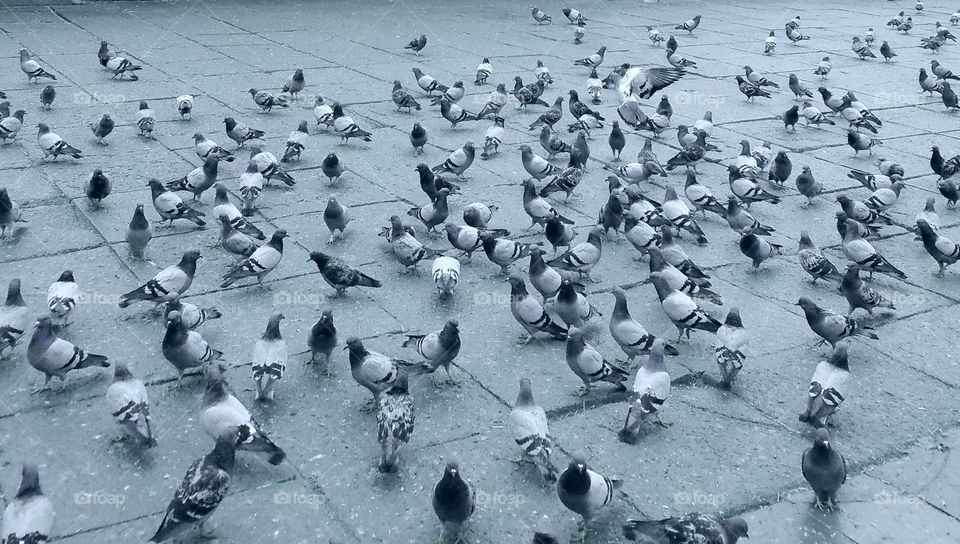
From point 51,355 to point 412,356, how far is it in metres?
2.06

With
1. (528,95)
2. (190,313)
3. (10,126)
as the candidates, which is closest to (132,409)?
(190,313)

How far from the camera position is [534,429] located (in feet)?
13.9

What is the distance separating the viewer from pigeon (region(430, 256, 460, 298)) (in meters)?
6.02

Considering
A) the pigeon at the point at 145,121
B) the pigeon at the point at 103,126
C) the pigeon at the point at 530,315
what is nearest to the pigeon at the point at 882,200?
the pigeon at the point at 530,315

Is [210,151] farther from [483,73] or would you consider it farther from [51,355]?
[483,73]

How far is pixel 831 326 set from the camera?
555 cm

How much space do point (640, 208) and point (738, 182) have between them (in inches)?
57.6

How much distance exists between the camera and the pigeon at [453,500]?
3697 mm

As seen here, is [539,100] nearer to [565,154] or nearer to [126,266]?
[565,154]

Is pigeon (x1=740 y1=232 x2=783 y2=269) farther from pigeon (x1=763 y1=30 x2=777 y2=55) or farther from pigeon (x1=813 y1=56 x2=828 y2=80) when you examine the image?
pigeon (x1=763 y1=30 x2=777 y2=55)

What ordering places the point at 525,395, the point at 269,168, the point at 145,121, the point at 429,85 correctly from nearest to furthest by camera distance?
1. the point at 525,395
2. the point at 269,168
3. the point at 145,121
4. the point at 429,85

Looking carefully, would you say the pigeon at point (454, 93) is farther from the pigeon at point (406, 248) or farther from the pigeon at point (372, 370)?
the pigeon at point (372, 370)

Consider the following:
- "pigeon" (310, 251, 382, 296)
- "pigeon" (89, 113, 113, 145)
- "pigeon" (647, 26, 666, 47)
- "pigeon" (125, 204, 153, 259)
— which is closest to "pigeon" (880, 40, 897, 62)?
"pigeon" (647, 26, 666, 47)

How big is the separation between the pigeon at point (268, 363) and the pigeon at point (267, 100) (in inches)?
236
